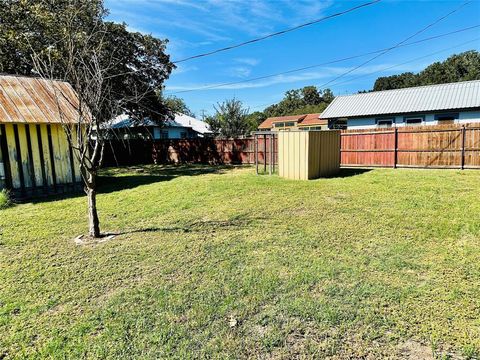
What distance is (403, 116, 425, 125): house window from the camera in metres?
18.5

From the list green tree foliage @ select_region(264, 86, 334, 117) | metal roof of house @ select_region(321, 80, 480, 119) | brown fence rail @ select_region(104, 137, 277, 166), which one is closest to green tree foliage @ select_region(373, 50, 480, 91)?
green tree foliage @ select_region(264, 86, 334, 117)

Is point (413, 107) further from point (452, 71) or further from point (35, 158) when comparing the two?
point (452, 71)

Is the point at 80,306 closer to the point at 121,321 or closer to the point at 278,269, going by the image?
the point at 121,321

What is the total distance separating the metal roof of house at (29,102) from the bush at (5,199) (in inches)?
72.8

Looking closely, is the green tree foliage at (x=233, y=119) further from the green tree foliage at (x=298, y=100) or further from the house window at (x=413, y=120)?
the green tree foliage at (x=298, y=100)

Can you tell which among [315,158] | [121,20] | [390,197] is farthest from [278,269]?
[121,20]

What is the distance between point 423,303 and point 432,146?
37.8 feet

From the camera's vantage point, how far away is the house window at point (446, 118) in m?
17.5

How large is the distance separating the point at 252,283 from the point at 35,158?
8.59 meters

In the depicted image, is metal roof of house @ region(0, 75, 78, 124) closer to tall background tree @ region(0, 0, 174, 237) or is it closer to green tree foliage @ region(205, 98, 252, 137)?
tall background tree @ region(0, 0, 174, 237)

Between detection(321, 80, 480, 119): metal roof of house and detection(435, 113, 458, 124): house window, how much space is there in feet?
1.87

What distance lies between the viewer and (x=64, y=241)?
5297mm

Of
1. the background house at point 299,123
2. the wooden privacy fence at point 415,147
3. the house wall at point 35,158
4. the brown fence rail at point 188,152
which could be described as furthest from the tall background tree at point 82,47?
the background house at point 299,123

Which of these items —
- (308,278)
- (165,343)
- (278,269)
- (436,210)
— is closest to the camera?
(165,343)
